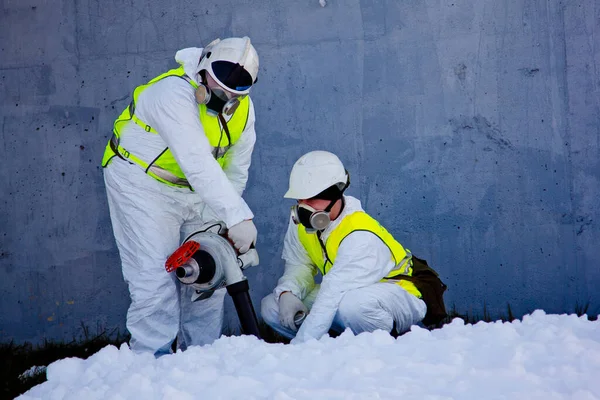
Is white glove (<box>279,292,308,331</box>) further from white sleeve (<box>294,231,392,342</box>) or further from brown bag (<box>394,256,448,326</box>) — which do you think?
brown bag (<box>394,256,448,326</box>)

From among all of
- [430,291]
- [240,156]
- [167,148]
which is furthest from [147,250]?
[430,291]

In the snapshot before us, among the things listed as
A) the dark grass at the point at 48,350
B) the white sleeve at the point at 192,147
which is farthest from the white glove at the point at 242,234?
the dark grass at the point at 48,350

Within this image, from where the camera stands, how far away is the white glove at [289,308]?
3295mm

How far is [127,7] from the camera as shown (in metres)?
4.16

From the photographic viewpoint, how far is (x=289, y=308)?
10.8 ft

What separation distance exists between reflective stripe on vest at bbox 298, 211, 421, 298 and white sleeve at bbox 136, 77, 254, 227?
397 mm

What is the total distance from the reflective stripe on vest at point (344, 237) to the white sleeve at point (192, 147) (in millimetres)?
397

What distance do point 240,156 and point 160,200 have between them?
0.42m

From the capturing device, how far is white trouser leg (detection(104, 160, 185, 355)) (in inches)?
125

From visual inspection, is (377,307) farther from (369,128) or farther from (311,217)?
(369,128)

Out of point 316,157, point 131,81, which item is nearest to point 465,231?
point 316,157

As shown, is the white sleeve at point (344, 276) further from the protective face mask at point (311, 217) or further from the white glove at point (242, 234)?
the white glove at point (242, 234)

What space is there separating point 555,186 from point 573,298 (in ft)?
1.81

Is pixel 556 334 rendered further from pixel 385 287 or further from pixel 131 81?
pixel 131 81
